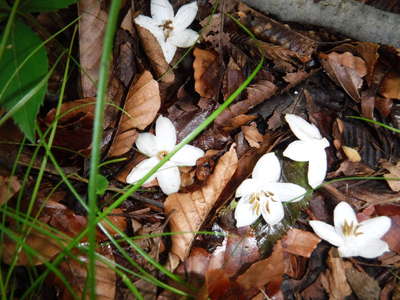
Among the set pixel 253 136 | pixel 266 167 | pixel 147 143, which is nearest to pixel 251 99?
pixel 253 136

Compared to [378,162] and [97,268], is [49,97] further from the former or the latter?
[378,162]

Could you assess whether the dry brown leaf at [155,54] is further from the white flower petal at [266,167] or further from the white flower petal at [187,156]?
the white flower petal at [266,167]

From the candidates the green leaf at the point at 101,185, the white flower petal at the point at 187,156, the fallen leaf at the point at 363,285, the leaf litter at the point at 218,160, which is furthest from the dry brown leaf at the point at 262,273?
the green leaf at the point at 101,185

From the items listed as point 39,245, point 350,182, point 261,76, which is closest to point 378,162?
point 350,182

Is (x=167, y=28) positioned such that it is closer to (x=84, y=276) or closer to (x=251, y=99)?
(x=251, y=99)

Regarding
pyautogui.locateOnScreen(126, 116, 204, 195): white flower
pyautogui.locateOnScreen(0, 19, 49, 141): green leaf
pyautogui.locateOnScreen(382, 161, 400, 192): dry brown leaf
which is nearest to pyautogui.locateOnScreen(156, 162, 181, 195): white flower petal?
pyautogui.locateOnScreen(126, 116, 204, 195): white flower

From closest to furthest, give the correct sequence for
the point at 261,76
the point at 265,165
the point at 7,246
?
the point at 7,246 < the point at 265,165 < the point at 261,76
